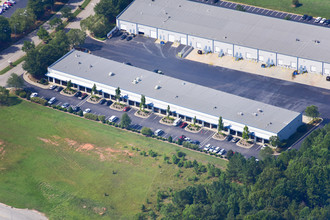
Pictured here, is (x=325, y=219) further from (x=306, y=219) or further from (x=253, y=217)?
(x=253, y=217)

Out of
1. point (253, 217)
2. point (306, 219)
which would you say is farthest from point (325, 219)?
point (253, 217)
